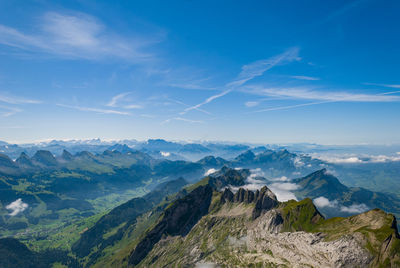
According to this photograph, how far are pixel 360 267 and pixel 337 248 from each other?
593 inches

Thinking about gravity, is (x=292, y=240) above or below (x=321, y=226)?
below

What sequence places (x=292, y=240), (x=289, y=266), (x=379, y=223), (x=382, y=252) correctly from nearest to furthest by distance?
1. (x=382, y=252)
2. (x=379, y=223)
3. (x=289, y=266)
4. (x=292, y=240)

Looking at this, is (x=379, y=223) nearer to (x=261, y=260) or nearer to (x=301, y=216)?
(x=301, y=216)

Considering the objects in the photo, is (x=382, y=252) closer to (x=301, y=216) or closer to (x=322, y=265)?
(x=322, y=265)

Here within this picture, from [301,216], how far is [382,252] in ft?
235

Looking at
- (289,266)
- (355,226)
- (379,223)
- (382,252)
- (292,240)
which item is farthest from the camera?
(292,240)

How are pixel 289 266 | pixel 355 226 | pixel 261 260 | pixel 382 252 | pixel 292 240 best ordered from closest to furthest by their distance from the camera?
pixel 382 252 → pixel 355 226 → pixel 289 266 → pixel 292 240 → pixel 261 260

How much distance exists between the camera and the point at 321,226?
176m

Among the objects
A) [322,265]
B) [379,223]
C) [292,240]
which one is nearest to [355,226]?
[379,223]

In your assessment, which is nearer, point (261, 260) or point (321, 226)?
point (321, 226)

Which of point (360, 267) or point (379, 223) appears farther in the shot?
point (379, 223)

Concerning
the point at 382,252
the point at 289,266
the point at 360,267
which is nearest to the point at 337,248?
the point at 360,267

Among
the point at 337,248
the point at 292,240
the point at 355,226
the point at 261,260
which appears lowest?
the point at 261,260

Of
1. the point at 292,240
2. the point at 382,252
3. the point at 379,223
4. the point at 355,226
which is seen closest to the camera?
the point at 382,252
